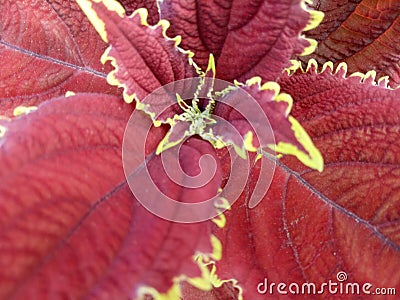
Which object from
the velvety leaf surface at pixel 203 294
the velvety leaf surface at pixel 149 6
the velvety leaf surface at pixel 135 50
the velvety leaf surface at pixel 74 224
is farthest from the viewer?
the velvety leaf surface at pixel 203 294

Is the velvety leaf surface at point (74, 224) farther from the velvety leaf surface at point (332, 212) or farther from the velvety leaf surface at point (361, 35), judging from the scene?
the velvety leaf surface at point (361, 35)

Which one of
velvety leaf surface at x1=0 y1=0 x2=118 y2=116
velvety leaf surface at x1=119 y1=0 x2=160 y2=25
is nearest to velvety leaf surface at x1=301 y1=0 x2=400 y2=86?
velvety leaf surface at x1=119 y1=0 x2=160 y2=25

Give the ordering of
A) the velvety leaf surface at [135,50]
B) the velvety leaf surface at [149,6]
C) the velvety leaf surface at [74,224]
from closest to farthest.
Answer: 1. the velvety leaf surface at [74,224]
2. the velvety leaf surface at [135,50]
3. the velvety leaf surface at [149,6]

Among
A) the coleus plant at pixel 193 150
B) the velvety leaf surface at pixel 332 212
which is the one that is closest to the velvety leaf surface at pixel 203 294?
the coleus plant at pixel 193 150

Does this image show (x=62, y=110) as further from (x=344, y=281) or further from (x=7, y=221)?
(x=344, y=281)

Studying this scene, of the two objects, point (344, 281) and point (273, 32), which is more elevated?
point (273, 32)

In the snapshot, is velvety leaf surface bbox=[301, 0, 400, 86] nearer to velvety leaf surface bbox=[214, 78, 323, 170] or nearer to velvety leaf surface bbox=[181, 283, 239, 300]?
velvety leaf surface bbox=[214, 78, 323, 170]

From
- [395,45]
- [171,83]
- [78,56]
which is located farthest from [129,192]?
[395,45]
